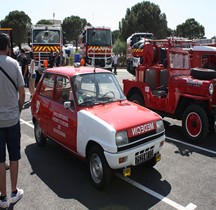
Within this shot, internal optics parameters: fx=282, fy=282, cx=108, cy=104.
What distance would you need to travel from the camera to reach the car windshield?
4.71 meters

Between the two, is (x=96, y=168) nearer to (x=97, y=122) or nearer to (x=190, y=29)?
(x=97, y=122)

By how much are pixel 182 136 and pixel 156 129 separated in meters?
2.63

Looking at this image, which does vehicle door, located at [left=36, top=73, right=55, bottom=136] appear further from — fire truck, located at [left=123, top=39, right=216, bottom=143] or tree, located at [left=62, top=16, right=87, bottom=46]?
tree, located at [left=62, top=16, right=87, bottom=46]

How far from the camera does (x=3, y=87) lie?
3.54m

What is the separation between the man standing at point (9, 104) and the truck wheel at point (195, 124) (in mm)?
4019

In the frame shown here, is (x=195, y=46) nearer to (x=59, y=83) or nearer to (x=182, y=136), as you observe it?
(x=182, y=136)

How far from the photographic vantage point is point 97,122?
4.11 m

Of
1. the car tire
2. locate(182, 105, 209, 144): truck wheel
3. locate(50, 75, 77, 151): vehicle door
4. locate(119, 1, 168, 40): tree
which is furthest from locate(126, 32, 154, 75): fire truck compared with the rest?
locate(119, 1, 168, 40): tree

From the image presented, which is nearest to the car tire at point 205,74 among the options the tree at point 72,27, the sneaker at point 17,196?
the sneaker at point 17,196

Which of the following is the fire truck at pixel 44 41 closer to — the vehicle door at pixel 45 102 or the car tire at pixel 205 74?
the vehicle door at pixel 45 102

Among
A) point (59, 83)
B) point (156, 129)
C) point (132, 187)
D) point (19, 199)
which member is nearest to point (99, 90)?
point (59, 83)

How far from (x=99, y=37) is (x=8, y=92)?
1641 cm

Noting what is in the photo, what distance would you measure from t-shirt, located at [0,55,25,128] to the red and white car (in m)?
1.04

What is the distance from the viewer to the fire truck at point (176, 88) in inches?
246
